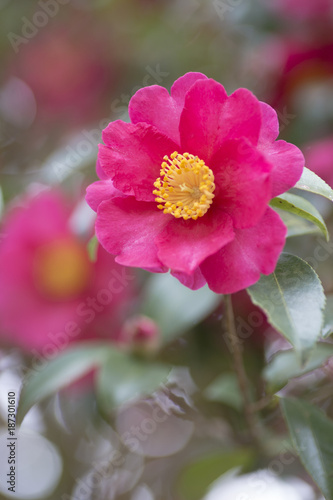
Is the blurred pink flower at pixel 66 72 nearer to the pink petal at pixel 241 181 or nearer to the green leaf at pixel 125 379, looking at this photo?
the green leaf at pixel 125 379

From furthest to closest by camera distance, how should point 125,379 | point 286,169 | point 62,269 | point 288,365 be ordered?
point 62,269 → point 125,379 → point 288,365 → point 286,169

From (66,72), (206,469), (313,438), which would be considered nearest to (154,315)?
(206,469)

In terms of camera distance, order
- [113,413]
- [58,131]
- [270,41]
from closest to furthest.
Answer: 1. [113,413]
2. [270,41]
3. [58,131]

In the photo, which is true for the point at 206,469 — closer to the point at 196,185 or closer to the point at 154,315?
the point at 154,315

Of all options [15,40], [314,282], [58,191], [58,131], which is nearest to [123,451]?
[58,191]

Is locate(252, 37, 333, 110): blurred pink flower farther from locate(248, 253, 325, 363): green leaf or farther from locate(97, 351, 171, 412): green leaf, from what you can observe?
locate(248, 253, 325, 363): green leaf

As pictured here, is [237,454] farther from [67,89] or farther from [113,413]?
[67,89]

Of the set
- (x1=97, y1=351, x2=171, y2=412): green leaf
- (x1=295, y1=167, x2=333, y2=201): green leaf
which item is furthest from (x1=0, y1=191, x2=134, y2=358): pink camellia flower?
(x1=295, y1=167, x2=333, y2=201): green leaf
